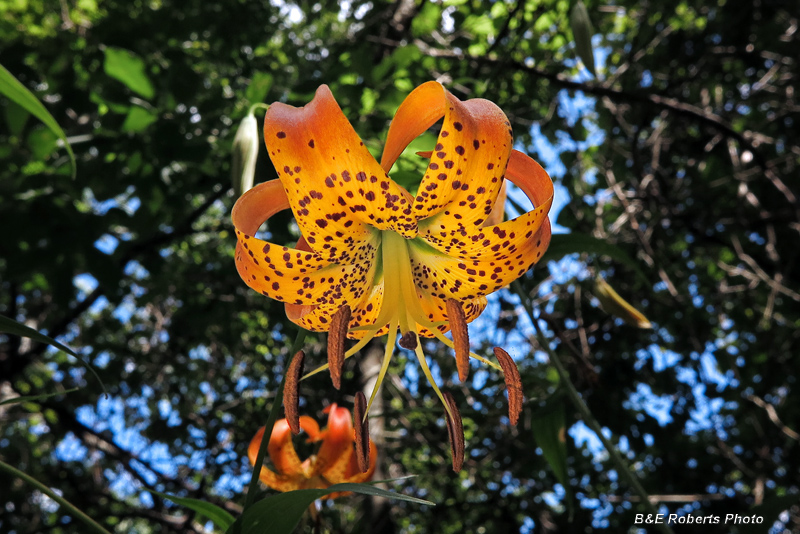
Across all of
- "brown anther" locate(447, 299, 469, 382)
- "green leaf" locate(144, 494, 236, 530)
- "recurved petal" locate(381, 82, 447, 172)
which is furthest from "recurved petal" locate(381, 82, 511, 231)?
"green leaf" locate(144, 494, 236, 530)

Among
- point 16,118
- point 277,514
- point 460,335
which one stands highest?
point 16,118

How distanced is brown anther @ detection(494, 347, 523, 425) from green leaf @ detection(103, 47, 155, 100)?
1.24 meters

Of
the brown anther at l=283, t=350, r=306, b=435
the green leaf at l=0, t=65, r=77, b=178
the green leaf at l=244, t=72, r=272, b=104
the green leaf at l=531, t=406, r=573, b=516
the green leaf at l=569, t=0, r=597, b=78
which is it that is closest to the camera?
the green leaf at l=0, t=65, r=77, b=178

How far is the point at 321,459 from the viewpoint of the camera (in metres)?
1.44

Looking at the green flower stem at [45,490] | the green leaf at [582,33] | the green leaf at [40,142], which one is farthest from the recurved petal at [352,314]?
the green leaf at [40,142]

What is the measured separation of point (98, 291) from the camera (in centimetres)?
272

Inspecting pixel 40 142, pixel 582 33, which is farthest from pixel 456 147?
pixel 40 142

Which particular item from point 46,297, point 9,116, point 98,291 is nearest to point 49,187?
point 9,116

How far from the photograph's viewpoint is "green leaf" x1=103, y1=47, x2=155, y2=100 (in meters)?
1.54

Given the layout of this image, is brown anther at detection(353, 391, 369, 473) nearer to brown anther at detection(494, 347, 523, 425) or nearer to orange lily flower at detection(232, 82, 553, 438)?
orange lily flower at detection(232, 82, 553, 438)

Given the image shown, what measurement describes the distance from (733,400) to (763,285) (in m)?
0.58

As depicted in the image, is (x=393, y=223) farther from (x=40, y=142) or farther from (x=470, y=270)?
(x=40, y=142)

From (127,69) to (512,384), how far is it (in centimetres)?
131

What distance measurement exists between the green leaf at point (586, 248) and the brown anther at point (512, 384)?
0.22 metres
